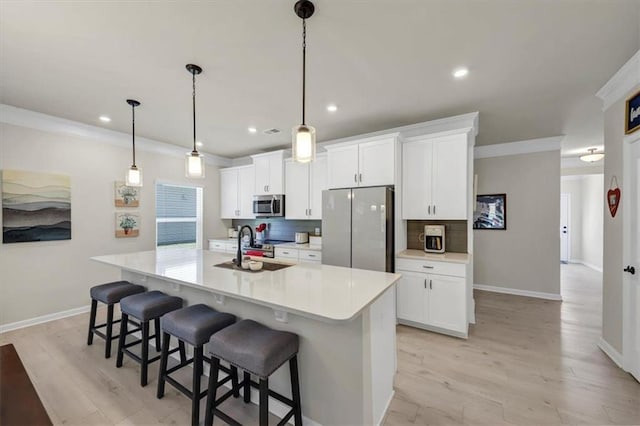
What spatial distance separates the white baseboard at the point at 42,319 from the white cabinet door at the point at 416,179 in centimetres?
465

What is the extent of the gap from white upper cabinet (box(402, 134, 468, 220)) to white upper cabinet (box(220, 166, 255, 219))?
3038mm

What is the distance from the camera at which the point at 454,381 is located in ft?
7.25

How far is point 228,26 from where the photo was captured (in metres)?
1.77

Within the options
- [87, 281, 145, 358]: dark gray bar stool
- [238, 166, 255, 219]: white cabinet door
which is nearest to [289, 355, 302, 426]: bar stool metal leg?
[87, 281, 145, 358]: dark gray bar stool

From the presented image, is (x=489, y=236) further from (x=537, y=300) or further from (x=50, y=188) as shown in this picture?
(x=50, y=188)

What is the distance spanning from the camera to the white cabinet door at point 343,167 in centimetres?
363

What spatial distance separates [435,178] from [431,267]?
1111 millimetres

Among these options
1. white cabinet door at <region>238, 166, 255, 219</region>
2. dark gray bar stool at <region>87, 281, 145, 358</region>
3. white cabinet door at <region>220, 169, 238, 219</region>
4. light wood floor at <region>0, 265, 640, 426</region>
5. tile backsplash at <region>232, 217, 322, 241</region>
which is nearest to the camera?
light wood floor at <region>0, 265, 640, 426</region>

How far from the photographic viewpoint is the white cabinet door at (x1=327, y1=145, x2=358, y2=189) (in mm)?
3627

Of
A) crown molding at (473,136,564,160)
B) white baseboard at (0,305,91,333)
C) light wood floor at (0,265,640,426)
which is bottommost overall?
light wood floor at (0,265,640,426)

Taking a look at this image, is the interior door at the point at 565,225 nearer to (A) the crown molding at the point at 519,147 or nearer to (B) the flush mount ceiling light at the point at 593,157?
(B) the flush mount ceiling light at the point at 593,157

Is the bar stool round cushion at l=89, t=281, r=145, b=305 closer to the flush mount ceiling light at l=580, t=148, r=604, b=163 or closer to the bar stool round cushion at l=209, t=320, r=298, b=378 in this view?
the bar stool round cushion at l=209, t=320, r=298, b=378

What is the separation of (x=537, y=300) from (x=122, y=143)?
275 inches

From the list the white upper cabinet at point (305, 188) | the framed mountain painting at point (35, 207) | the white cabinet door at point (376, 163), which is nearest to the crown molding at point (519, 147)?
the white cabinet door at point (376, 163)
